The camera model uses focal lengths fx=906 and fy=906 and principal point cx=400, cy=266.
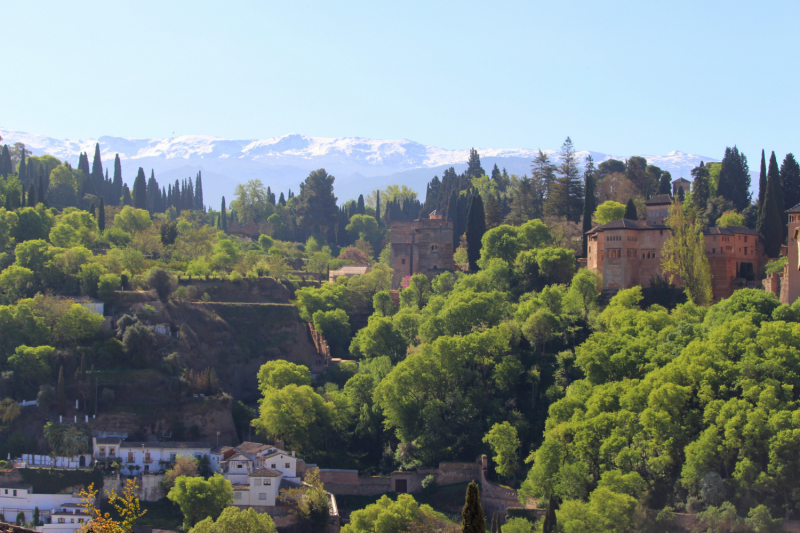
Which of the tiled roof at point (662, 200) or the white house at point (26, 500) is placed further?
the tiled roof at point (662, 200)

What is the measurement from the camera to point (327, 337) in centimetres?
7331

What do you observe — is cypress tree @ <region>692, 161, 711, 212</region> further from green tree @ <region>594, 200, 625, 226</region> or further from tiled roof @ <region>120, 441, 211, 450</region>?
tiled roof @ <region>120, 441, 211, 450</region>

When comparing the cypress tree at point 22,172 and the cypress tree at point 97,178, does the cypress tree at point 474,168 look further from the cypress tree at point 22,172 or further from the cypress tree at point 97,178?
the cypress tree at point 22,172

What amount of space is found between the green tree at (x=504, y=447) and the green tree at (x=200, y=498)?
14.3 m

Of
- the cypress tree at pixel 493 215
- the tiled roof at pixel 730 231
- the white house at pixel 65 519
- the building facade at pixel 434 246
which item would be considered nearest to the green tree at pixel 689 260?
the tiled roof at pixel 730 231

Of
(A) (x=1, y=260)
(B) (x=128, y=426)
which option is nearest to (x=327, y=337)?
(B) (x=128, y=426)

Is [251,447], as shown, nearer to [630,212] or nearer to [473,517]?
[630,212]

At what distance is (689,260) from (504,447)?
1856 centimetres

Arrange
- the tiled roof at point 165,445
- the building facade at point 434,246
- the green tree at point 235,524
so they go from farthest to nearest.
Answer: the building facade at point 434,246, the tiled roof at point 165,445, the green tree at point 235,524

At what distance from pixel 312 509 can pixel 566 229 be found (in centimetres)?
3669

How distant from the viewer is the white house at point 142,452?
171 feet

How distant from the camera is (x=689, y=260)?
57.5 m

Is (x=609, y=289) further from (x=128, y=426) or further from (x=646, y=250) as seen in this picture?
(x=128, y=426)

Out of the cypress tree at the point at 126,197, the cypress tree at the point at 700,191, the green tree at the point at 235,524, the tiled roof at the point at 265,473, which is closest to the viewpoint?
the green tree at the point at 235,524
